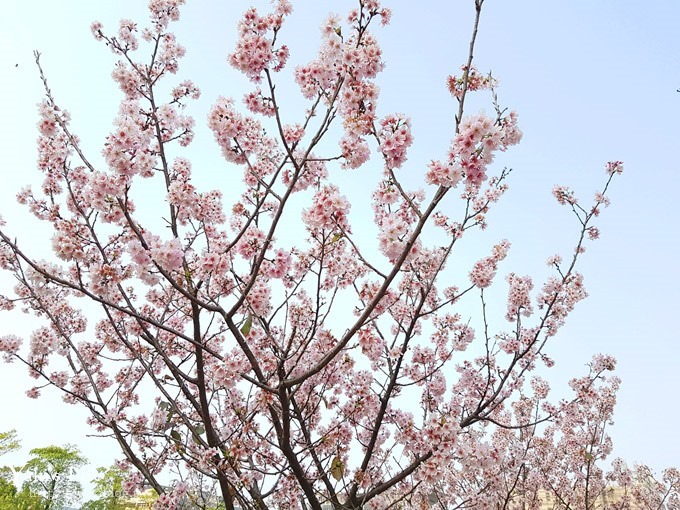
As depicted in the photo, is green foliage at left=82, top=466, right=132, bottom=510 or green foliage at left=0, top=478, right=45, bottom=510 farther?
green foliage at left=82, top=466, right=132, bottom=510

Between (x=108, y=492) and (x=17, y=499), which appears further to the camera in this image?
(x=108, y=492)

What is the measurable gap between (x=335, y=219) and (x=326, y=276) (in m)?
1.60

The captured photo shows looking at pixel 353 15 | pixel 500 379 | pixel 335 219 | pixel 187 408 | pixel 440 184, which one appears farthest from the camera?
pixel 187 408

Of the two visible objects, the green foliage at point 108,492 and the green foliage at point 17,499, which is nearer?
the green foliage at point 17,499

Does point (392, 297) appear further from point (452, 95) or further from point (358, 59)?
point (358, 59)

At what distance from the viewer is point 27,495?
23.7 metres

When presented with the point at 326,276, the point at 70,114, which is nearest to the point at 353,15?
the point at 326,276

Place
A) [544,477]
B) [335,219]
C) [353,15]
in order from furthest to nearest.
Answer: [544,477] → [353,15] → [335,219]

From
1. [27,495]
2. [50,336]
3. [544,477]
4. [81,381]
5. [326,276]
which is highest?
[27,495]

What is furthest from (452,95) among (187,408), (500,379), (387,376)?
(187,408)

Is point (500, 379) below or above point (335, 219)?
below

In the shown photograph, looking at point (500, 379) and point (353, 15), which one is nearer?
point (353, 15)

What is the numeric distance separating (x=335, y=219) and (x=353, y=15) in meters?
1.75

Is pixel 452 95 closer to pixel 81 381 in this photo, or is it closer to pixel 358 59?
pixel 358 59
